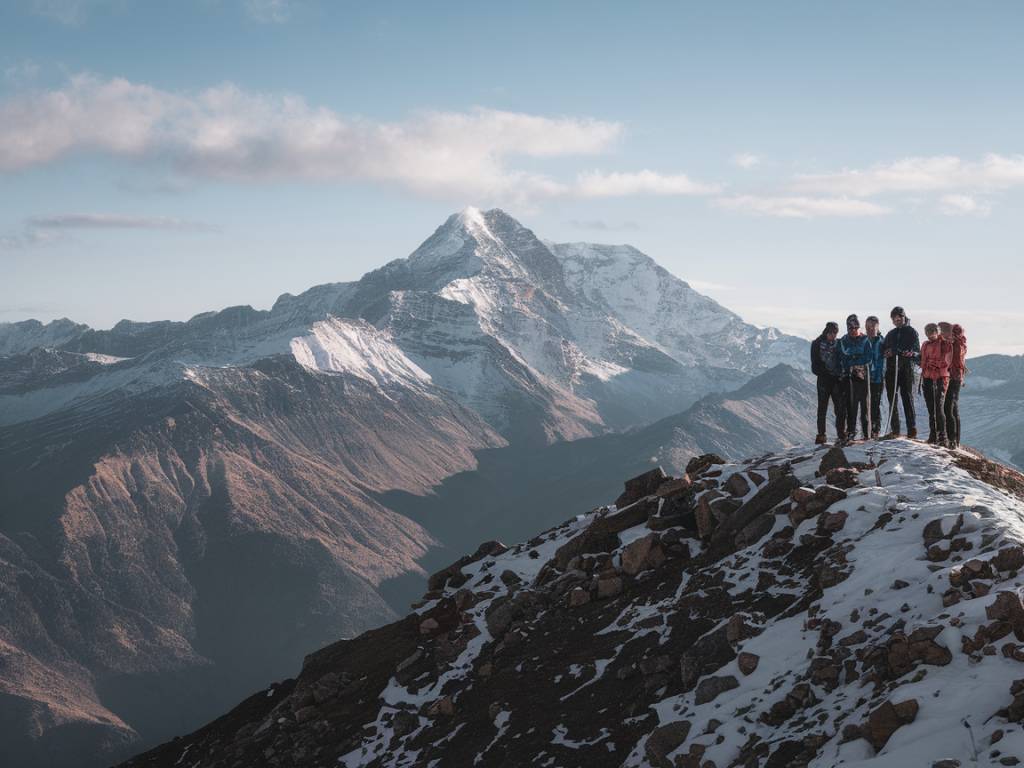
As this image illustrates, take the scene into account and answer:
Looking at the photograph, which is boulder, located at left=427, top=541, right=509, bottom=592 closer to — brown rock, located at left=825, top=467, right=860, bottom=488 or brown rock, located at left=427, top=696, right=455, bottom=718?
brown rock, located at left=427, top=696, right=455, bottom=718

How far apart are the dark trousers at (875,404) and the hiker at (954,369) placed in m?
2.89

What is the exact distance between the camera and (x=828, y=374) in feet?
133

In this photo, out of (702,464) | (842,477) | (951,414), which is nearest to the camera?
(842,477)

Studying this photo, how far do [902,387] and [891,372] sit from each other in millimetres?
1077

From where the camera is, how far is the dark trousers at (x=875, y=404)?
40.6 metres

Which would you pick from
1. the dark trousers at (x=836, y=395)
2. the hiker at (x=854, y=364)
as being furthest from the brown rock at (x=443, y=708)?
the hiker at (x=854, y=364)

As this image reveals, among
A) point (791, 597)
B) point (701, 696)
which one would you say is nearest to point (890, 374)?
point (791, 597)

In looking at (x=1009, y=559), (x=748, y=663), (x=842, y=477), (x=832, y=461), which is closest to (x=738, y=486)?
(x=832, y=461)

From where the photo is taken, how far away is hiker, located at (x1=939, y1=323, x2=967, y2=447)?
120 feet

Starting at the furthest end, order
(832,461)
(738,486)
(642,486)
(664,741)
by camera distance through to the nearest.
→ (642,486)
(738,486)
(832,461)
(664,741)

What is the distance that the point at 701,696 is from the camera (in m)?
25.0

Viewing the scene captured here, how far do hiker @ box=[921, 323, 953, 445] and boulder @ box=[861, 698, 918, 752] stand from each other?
63.4 ft

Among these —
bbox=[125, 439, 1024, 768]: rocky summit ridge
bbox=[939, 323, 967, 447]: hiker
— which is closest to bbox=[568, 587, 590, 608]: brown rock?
bbox=[125, 439, 1024, 768]: rocky summit ridge

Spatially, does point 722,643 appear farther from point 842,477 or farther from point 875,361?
point 875,361
